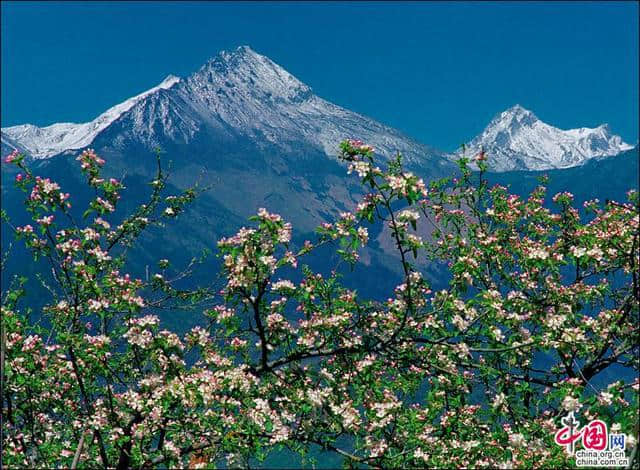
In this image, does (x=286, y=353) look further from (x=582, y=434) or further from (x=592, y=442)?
(x=592, y=442)

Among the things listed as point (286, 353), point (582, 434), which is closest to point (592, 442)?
point (582, 434)

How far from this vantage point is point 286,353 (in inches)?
387

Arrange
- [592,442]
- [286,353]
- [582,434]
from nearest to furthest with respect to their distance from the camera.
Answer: [592,442]
[582,434]
[286,353]

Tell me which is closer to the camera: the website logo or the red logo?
the website logo

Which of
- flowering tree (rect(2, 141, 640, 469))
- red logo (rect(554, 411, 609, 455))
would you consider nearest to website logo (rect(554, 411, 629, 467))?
red logo (rect(554, 411, 609, 455))

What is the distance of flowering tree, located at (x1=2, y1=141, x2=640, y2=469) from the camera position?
8.89 m

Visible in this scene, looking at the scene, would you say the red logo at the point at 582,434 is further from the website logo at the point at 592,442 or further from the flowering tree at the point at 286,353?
the flowering tree at the point at 286,353

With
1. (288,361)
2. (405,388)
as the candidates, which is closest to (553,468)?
(405,388)

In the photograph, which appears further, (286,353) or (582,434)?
(286,353)

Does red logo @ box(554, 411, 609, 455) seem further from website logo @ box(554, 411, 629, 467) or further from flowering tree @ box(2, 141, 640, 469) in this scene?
flowering tree @ box(2, 141, 640, 469)

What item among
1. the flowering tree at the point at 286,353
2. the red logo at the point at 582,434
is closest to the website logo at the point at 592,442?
the red logo at the point at 582,434

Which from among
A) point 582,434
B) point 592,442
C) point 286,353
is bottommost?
point 592,442

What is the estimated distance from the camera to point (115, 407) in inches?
396

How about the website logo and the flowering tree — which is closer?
the website logo
